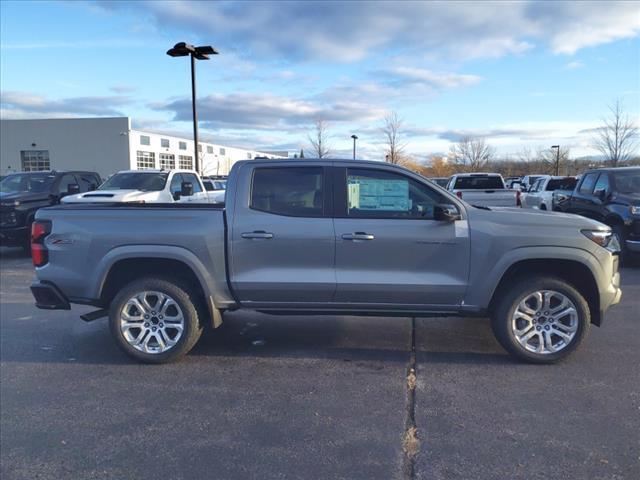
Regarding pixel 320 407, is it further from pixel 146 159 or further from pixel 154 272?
pixel 146 159

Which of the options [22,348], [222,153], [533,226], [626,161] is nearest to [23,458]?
[22,348]

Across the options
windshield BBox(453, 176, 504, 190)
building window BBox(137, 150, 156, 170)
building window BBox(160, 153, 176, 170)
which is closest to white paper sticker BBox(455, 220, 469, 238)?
windshield BBox(453, 176, 504, 190)

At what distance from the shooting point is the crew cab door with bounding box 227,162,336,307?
15.9ft

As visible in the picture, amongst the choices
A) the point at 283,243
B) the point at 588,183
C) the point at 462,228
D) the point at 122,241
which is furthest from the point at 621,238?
the point at 122,241

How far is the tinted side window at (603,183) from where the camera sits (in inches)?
406

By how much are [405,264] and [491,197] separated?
9.63 meters

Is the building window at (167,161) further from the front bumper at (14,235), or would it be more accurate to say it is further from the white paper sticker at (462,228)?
the white paper sticker at (462,228)

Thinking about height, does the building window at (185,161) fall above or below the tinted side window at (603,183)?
above

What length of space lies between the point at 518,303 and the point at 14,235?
1084cm

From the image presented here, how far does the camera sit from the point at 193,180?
14.3 meters

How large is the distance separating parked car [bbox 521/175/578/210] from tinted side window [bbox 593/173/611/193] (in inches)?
217

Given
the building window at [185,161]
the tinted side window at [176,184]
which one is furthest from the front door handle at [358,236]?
the building window at [185,161]

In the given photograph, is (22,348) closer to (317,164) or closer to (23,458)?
(23,458)

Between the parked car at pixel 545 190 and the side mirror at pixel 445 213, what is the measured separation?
12.8 m
